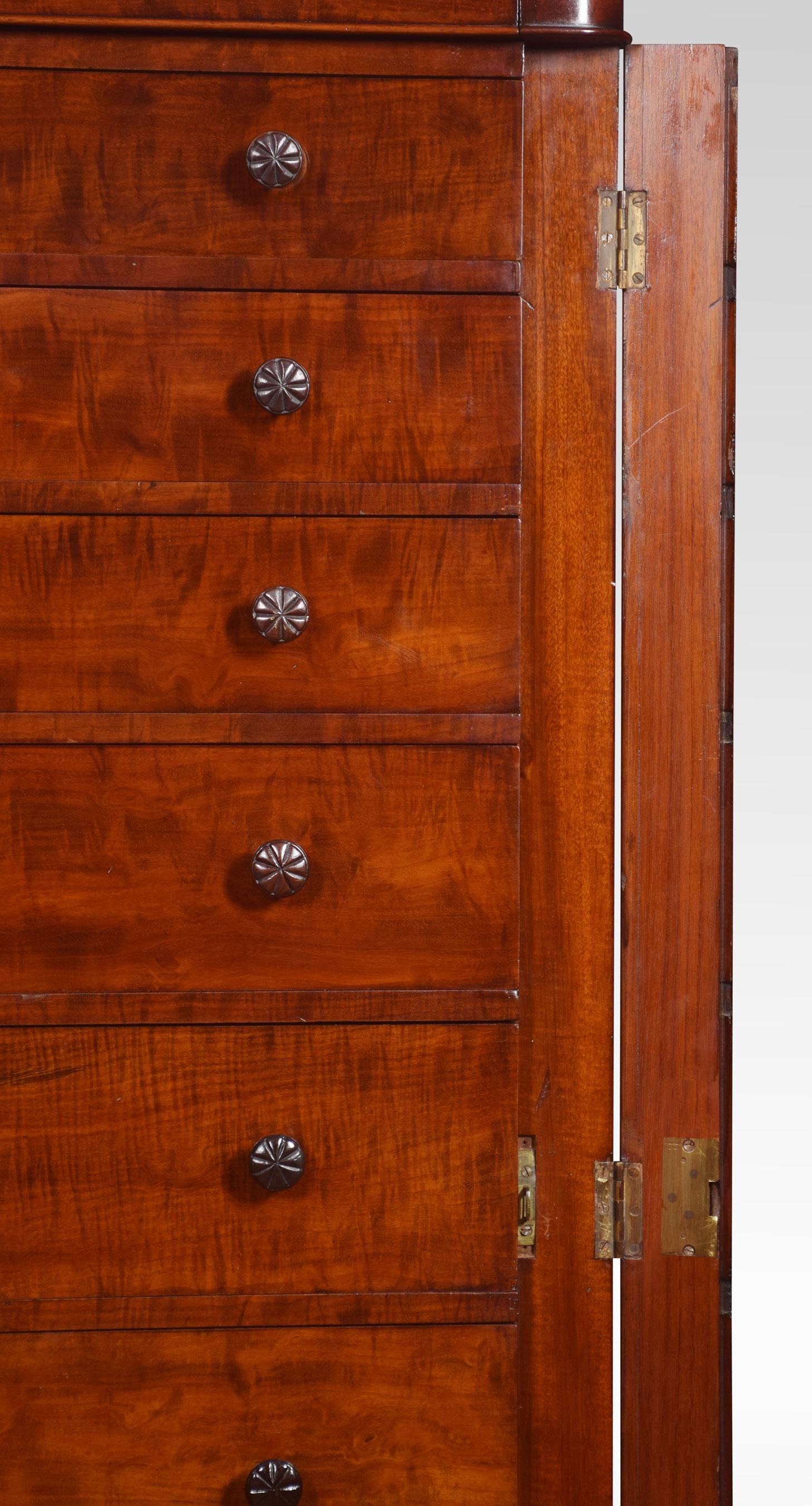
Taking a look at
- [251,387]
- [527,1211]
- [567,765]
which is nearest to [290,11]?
[251,387]

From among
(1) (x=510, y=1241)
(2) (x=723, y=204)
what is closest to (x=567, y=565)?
(2) (x=723, y=204)

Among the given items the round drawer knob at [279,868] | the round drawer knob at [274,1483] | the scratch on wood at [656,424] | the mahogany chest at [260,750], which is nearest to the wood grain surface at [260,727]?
the mahogany chest at [260,750]

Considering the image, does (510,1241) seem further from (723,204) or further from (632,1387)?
(723,204)

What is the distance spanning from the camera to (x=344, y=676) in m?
1.53

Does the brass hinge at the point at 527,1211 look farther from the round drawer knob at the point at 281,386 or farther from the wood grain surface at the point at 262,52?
the wood grain surface at the point at 262,52

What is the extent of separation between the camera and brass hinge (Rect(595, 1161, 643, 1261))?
1.68m

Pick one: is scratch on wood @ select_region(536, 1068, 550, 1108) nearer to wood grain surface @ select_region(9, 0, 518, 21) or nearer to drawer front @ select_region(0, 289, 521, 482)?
drawer front @ select_region(0, 289, 521, 482)

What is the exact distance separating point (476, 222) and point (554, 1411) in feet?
4.15

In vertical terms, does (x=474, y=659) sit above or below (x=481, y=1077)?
above

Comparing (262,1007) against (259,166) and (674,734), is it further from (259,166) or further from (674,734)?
(259,166)

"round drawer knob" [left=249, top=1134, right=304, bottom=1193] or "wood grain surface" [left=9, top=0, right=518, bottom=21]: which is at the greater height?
"wood grain surface" [left=9, top=0, right=518, bottom=21]

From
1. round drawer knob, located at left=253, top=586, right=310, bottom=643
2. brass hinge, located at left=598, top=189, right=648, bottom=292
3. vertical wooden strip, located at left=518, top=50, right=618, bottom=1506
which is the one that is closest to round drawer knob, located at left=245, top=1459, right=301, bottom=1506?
vertical wooden strip, located at left=518, top=50, right=618, bottom=1506

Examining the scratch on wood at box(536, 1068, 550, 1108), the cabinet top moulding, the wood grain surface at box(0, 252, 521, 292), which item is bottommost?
the scratch on wood at box(536, 1068, 550, 1108)

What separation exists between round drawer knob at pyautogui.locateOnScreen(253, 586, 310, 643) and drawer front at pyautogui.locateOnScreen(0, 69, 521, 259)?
34cm
